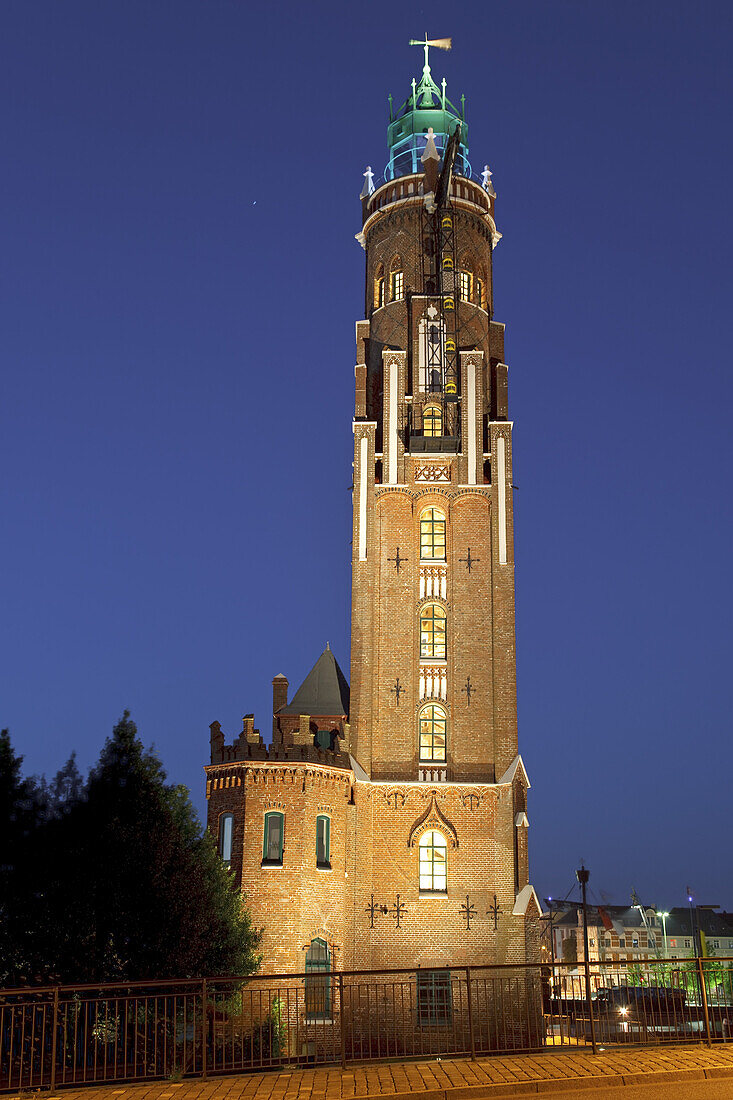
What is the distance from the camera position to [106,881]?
2467 centimetres

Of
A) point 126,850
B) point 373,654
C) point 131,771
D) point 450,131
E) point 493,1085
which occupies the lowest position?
point 493,1085

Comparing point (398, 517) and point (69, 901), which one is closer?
point (69, 901)

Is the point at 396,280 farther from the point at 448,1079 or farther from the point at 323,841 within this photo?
the point at 448,1079

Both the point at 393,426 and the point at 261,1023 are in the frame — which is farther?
the point at 393,426

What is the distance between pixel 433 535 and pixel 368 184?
1752 centimetres

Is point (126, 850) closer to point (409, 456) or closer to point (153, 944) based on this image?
point (153, 944)

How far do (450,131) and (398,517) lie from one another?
20.3 m

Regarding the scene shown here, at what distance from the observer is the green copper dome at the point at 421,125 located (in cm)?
4762

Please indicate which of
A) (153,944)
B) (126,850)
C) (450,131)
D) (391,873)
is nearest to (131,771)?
(126,850)

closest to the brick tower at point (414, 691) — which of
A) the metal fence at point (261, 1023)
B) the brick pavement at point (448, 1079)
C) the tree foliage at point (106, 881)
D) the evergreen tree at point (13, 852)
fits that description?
the metal fence at point (261, 1023)

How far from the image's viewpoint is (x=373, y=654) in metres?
39.2

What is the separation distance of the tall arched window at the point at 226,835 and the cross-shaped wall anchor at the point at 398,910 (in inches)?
246

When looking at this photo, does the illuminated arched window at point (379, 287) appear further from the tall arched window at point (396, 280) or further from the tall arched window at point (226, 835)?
the tall arched window at point (226, 835)

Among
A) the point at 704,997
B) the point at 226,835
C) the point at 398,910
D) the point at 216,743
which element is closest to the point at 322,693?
the point at 216,743
